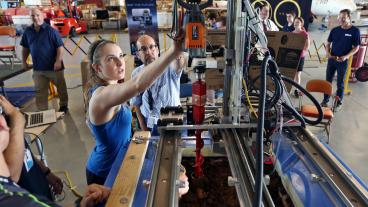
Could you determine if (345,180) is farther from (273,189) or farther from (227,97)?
(227,97)

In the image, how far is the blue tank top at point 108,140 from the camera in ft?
4.89

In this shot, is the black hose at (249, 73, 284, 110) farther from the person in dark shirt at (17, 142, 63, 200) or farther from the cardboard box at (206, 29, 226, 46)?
the cardboard box at (206, 29, 226, 46)

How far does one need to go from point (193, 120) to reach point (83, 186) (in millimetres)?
1869

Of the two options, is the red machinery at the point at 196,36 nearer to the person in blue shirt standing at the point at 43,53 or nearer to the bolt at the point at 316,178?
the bolt at the point at 316,178

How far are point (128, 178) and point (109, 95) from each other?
15.7 inches

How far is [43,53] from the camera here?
13.1 ft

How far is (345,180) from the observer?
1032 mm

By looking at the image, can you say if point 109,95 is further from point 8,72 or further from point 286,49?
point 8,72

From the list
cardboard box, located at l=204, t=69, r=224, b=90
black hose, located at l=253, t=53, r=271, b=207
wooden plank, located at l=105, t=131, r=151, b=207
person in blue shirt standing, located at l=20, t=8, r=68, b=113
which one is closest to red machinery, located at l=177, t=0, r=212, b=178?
black hose, located at l=253, t=53, r=271, b=207

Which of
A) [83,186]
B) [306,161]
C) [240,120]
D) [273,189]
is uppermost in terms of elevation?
[240,120]

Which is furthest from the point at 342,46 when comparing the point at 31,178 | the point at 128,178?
the point at 31,178

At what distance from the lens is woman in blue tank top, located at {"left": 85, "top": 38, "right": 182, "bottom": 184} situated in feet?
3.84

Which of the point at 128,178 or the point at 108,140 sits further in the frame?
the point at 108,140

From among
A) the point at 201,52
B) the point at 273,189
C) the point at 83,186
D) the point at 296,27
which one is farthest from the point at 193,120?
the point at 296,27
